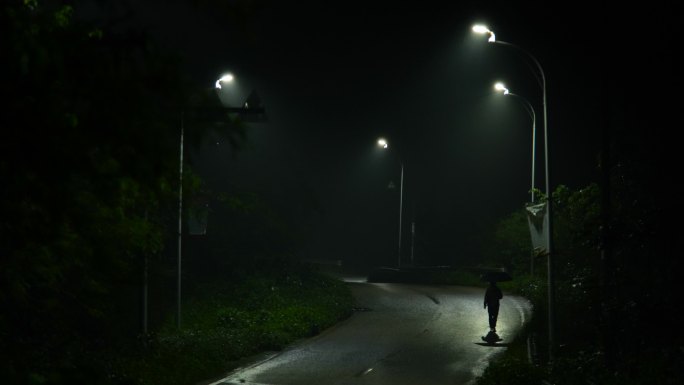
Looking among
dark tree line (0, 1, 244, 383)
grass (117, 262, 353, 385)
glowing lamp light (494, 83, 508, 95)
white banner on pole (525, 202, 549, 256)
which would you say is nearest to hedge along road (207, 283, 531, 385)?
grass (117, 262, 353, 385)

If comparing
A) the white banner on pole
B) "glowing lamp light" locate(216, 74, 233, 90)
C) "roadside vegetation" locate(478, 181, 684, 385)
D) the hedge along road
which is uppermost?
"glowing lamp light" locate(216, 74, 233, 90)

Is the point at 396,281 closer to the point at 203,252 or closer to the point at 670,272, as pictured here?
the point at 203,252

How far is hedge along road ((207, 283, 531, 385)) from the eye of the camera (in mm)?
17594

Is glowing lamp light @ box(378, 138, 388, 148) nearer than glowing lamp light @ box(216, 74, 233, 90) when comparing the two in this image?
No

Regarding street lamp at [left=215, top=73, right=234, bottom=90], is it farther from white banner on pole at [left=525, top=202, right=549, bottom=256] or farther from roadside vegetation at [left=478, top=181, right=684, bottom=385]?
roadside vegetation at [left=478, top=181, right=684, bottom=385]

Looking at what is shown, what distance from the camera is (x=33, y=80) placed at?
5.84 meters

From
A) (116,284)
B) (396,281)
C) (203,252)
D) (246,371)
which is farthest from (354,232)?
(116,284)

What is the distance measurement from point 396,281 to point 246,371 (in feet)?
101

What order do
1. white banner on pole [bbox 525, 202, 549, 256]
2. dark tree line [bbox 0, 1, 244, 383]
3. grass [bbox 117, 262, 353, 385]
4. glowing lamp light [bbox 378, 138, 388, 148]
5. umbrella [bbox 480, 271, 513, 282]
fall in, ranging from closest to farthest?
dark tree line [bbox 0, 1, 244, 383] → grass [bbox 117, 262, 353, 385] → white banner on pole [bbox 525, 202, 549, 256] → umbrella [bbox 480, 271, 513, 282] → glowing lamp light [bbox 378, 138, 388, 148]

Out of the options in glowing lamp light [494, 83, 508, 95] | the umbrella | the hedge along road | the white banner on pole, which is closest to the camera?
the hedge along road

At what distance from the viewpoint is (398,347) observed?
73.9 feet

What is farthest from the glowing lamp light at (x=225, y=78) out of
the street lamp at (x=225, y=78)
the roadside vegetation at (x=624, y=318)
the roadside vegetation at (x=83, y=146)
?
the roadside vegetation at (x=83, y=146)

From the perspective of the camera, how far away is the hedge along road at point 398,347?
1759 cm

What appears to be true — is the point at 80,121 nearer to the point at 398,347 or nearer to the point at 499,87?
the point at 398,347
